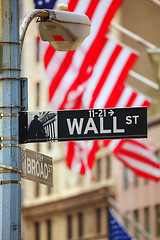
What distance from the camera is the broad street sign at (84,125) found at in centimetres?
918

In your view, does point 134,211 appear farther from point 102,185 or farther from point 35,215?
point 35,215

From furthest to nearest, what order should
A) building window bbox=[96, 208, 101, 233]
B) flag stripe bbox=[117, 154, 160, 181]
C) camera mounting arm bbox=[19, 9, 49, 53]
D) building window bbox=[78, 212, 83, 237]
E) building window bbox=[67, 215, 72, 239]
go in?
building window bbox=[67, 215, 72, 239], building window bbox=[78, 212, 83, 237], building window bbox=[96, 208, 101, 233], flag stripe bbox=[117, 154, 160, 181], camera mounting arm bbox=[19, 9, 49, 53]

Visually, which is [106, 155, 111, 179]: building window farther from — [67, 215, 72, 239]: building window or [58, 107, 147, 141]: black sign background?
[58, 107, 147, 141]: black sign background

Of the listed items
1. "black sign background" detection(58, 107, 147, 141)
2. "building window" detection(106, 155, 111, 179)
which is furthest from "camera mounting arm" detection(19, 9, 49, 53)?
"building window" detection(106, 155, 111, 179)

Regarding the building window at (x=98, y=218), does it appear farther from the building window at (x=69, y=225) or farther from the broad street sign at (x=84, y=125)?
the broad street sign at (x=84, y=125)

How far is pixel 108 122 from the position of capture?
9.23m

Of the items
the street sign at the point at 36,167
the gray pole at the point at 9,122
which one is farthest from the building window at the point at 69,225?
the gray pole at the point at 9,122

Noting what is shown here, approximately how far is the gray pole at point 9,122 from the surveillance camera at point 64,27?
0.61m

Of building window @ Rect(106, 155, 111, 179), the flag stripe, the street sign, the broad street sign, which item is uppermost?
building window @ Rect(106, 155, 111, 179)

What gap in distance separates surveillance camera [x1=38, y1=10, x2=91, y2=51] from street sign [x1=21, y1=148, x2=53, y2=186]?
4.84ft

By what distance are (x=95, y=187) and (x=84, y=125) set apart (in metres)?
55.6

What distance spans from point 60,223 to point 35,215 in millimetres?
3818

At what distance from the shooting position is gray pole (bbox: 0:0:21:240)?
29.9 feet

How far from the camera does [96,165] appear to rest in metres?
64.4
